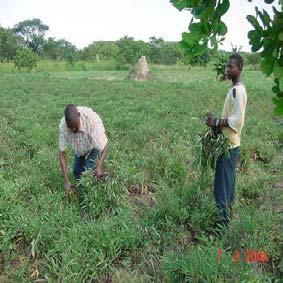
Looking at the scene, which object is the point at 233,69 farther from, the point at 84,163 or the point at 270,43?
the point at 270,43

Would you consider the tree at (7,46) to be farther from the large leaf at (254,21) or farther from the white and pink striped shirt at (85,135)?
the large leaf at (254,21)

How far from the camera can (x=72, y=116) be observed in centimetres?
477

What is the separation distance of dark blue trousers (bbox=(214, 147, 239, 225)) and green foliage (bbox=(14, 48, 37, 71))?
33050mm

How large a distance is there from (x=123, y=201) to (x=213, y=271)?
179 cm

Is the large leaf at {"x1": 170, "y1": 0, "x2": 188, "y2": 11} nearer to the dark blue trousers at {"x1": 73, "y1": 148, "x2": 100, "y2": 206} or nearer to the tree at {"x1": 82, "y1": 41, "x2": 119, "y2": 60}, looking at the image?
the dark blue trousers at {"x1": 73, "y1": 148, "x2": 100, "y2": 206}

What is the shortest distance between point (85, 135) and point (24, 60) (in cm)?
3222

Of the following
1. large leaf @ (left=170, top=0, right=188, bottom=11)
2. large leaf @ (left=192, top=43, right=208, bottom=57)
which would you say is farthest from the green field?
large leaf @ (left=170, top=0, right=188, bottom=11)

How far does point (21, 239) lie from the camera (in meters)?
4.36

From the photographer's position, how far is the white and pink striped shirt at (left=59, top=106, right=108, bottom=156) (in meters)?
5.05

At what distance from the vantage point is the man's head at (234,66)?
421cm

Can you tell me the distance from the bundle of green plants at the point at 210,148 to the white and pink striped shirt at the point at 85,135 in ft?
3.54

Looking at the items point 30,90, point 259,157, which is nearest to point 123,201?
point 259,157

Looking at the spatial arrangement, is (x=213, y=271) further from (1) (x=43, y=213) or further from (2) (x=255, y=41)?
(2) (x=255, y=41)

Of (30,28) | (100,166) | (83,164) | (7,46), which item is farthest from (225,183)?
(30,28)
